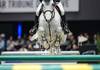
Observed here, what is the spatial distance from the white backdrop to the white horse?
994 centimetres

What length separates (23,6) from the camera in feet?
64.9

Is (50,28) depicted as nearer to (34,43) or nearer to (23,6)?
(34,43)

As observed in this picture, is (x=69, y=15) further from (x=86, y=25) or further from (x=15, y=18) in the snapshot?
(x=15, y=18)

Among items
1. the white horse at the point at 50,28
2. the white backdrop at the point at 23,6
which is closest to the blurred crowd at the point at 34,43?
the white backdrop at the point at 23,6

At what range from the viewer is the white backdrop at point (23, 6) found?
1930cm

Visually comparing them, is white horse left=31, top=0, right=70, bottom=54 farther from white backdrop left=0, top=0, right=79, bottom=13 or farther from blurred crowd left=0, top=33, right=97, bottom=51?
white backdrop left=0, top=0, right=79, bottom=13

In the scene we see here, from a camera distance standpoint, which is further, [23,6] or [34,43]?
[23,6]

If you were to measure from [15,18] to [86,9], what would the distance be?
3282 millimetres

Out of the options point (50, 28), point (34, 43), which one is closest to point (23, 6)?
point (34, 43)

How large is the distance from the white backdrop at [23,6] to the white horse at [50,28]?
994 centimetres

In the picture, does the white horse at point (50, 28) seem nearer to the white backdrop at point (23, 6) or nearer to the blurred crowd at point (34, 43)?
the blurred crowd at point (34, 43)

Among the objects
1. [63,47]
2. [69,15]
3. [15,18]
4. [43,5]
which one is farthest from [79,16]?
[43,5]

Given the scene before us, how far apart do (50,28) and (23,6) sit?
10859mm

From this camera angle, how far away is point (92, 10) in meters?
19.7
